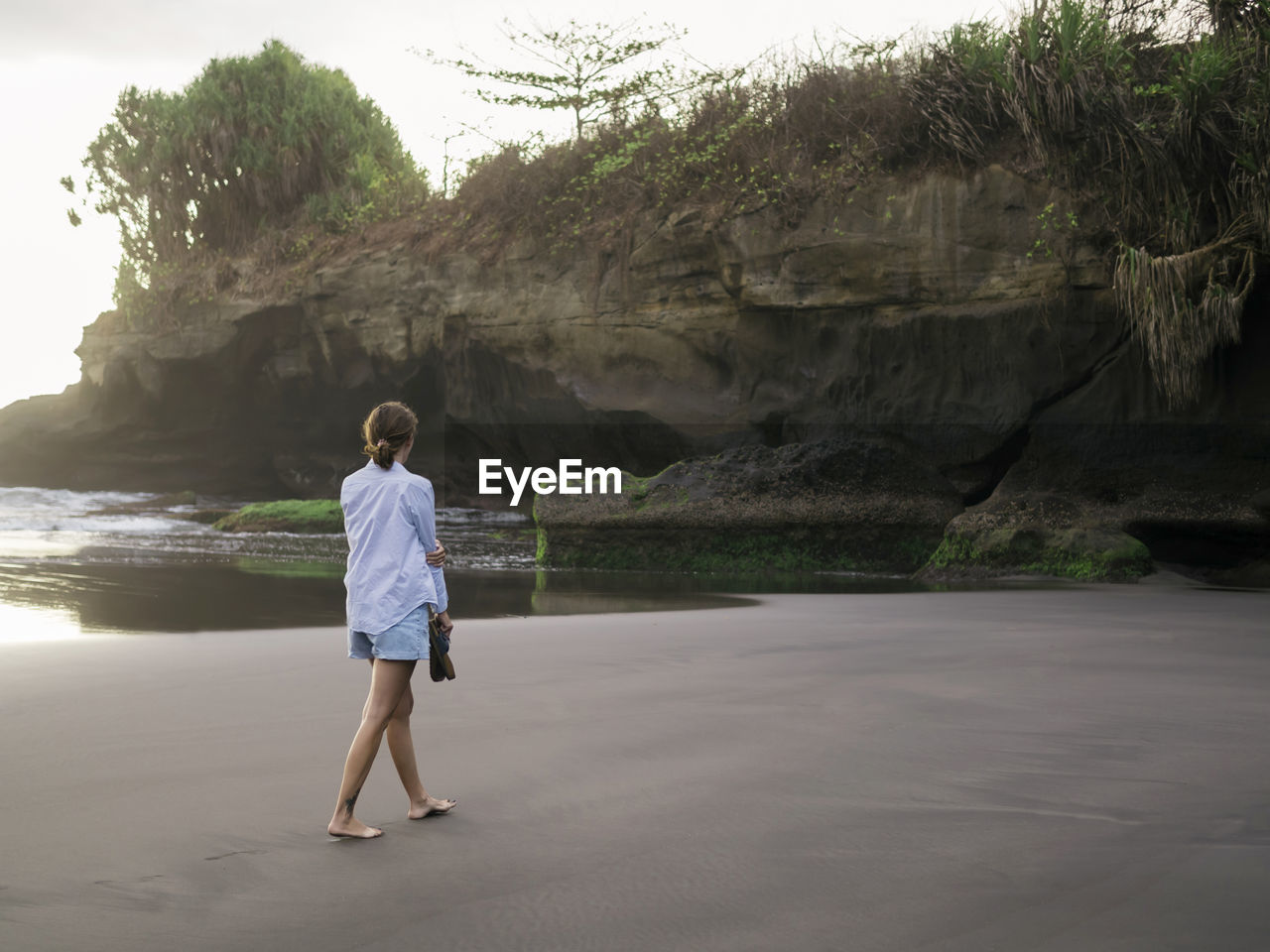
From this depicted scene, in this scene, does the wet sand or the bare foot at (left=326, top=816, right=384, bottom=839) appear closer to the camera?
the wet sand

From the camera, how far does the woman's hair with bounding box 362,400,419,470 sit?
11.1ft

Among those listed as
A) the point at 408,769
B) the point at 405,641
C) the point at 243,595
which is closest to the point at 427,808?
the point at 408,769

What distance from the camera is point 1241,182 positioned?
11586mm

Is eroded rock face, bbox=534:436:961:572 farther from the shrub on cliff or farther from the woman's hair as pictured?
the woman's hair

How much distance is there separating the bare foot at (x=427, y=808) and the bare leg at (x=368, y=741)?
6.2 inches


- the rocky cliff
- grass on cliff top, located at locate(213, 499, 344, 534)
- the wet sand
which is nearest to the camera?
the wet sand

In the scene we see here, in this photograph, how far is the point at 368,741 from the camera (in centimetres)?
321

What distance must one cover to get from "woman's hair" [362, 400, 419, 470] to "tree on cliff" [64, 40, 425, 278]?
830 inches

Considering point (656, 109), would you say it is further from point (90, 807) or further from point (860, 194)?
point (90, 807)

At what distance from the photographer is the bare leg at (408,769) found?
329 centimetres

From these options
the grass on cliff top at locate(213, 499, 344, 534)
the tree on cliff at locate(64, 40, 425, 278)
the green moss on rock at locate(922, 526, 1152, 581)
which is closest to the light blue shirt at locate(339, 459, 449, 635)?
the green moss on rock at locate(922, 526, 1152, 581)

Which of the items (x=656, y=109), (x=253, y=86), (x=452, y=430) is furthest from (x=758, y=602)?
(x=253, y=86)

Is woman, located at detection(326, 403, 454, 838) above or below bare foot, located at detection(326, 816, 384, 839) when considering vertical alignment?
above

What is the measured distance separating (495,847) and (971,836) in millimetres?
1325
